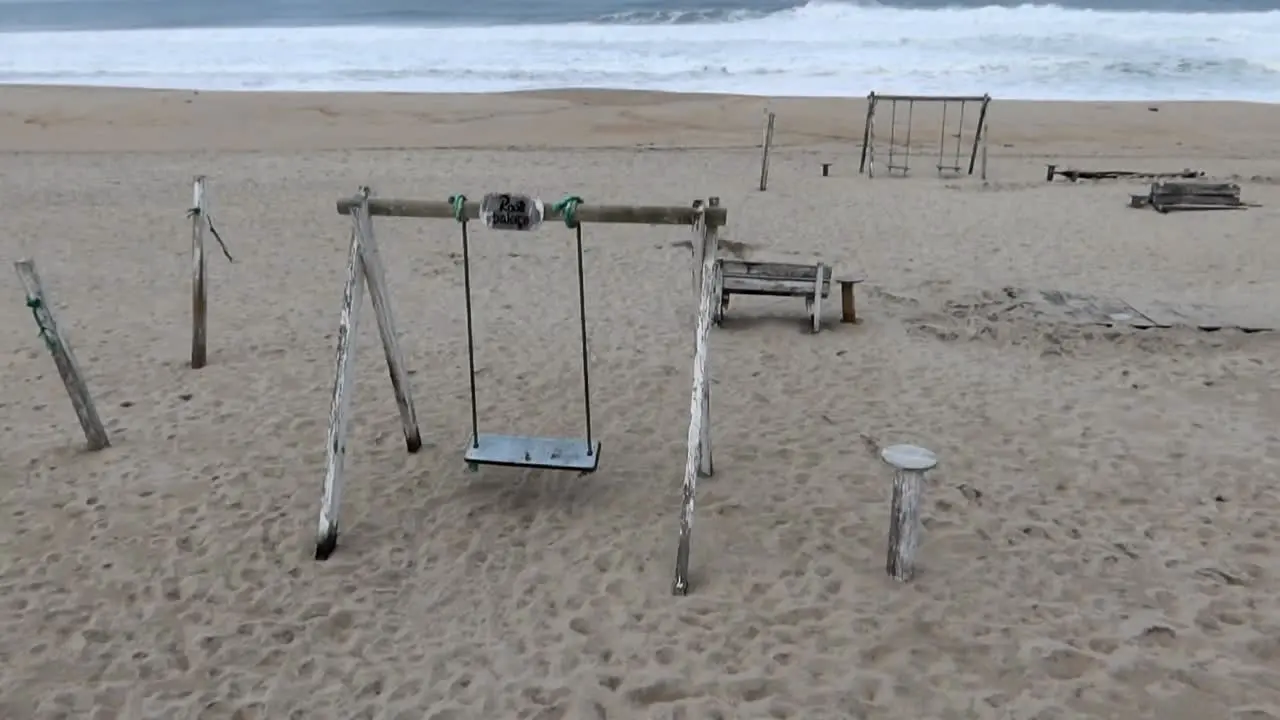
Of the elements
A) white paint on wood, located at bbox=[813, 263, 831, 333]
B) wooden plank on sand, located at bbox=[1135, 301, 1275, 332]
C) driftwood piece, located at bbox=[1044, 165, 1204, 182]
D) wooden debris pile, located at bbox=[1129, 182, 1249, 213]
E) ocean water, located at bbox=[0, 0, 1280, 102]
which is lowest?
wooden plank on sand, located at bbox=[1135, 301, 1275, 332]

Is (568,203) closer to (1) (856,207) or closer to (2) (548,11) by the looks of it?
(1) (856,207)

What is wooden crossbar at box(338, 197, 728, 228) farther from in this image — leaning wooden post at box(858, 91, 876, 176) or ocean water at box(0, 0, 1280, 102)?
ocean water at box(0, 0, 1280, 102)

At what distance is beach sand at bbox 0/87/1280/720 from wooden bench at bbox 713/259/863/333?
215 mm

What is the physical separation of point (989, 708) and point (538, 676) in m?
1.57

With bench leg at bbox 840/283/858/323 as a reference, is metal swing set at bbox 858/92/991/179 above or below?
above

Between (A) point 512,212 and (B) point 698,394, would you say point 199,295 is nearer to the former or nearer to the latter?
(A) point 512,212

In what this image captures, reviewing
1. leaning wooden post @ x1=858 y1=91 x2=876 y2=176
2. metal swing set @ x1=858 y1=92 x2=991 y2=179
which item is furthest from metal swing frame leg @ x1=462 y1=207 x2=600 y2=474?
leaning wooden post @ x1=858 y1=91 x2=876 y2=176

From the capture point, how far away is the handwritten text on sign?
162 inches

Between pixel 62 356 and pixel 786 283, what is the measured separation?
4.72m

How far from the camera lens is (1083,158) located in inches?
645

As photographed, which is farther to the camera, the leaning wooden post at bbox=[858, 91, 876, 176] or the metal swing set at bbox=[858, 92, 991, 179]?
the leaning wooden post at bbox=[858, 91, 876, 176]

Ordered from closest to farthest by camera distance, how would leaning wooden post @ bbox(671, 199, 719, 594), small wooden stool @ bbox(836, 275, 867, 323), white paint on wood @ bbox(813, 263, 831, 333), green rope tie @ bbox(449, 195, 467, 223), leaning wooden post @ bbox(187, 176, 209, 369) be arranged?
leaning wooden post @ bbox(671, 199, 719, 594) → green rope tie @ bbox(449, 195, 467, 223) → leaning wooden post @ bbox(187, 176, 209, 369) → white paint on wood @ bbox(813, 263, 831, 333) → small wooden stool @ bbox(836, 275, 867, 323)

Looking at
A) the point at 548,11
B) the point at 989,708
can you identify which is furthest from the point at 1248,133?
the point at 548,11

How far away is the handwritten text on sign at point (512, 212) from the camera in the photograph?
4.11 m
